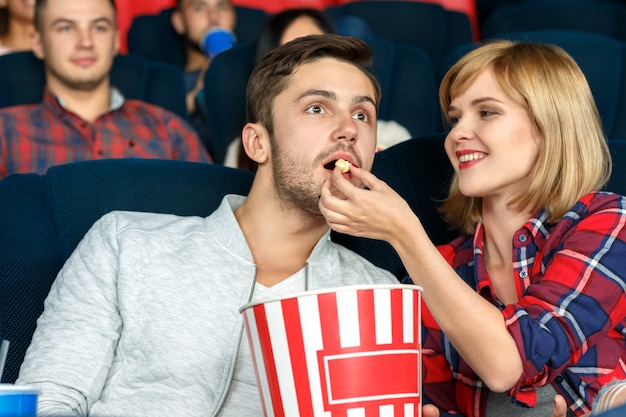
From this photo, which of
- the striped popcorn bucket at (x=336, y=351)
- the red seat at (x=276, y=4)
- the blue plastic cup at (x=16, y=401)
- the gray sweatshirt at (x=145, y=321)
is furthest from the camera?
the red seat at (x=276, y=4)

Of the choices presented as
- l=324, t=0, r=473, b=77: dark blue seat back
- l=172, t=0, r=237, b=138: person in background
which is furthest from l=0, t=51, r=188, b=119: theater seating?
l=324, t=0, r=473, b=77: dark blue seat back

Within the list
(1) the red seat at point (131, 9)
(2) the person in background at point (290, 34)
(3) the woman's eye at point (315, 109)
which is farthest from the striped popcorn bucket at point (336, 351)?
(1) the red seat at point (131, 9)

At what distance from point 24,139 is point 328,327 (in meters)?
1.67

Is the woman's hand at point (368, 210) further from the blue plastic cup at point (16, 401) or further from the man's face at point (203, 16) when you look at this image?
the man's face at point (203, 16)

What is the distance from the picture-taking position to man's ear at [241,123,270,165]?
158 cm

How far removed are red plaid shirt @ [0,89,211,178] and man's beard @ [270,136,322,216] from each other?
1041 mm

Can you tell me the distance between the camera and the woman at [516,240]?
1.21 metres

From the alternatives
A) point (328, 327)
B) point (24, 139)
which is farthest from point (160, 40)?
point (328, 327)

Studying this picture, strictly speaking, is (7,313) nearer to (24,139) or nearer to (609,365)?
(609,365)

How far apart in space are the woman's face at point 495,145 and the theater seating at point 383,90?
3.62 feet

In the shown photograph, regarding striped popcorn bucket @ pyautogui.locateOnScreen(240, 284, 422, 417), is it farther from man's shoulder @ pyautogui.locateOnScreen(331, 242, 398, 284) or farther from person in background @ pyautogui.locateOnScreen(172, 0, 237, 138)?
person in background @ pyautogui.locateOnScreen(172, 0, 237, 138)

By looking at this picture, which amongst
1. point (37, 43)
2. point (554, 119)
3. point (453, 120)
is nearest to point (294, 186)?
point (453, 120)

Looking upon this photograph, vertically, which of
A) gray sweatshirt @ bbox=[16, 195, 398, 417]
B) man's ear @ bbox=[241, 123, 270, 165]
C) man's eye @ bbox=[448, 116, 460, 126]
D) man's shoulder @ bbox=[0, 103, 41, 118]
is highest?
man's shoulder @ bbox=[0, 103, 41, 118]

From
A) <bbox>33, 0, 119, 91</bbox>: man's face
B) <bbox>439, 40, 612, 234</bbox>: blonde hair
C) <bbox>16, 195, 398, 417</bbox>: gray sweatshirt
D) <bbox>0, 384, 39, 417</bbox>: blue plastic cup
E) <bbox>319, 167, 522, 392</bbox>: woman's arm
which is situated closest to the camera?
<bbox>0, 384, 39, 417</bbox>: blue plastic cup
